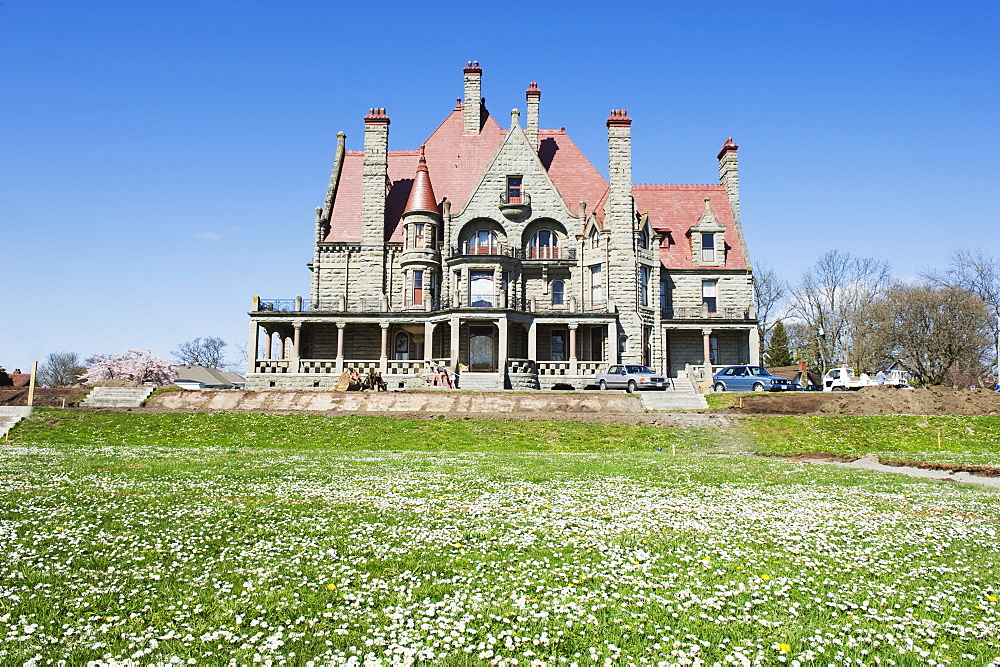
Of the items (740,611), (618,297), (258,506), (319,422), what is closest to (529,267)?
(618,297)

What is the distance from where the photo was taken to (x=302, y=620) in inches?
237

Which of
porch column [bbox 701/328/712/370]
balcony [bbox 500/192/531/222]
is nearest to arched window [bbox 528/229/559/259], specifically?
balcony [bbox 500/192/531/222]

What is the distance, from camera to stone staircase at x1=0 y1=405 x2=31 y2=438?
27.2 m

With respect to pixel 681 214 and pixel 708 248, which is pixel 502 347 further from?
pixel 681 214

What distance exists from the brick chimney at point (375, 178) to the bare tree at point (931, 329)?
42.9 metres

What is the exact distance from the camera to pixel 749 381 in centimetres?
3978

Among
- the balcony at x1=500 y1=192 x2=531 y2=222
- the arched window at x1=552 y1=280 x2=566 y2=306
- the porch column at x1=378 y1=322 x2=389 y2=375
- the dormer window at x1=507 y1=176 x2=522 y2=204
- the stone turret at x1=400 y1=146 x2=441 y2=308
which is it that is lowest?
the porch column at x1=378 y1=322 x2=389 y2=375

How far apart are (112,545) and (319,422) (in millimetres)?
19984

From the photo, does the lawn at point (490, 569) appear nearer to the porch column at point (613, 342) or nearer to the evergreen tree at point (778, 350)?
the porch column at point (613, 342)

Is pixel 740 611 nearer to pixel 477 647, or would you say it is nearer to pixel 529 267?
pixel 477 647

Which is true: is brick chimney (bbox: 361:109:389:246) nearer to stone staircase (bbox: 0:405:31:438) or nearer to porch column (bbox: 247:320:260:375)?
porch column (bbox: 247:320:260:375)

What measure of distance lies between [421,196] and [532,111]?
458 inches

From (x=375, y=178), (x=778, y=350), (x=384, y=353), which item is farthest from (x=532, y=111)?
(x=778, y=350)

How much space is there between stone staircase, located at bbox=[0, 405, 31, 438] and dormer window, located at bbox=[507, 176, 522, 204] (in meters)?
31.1
